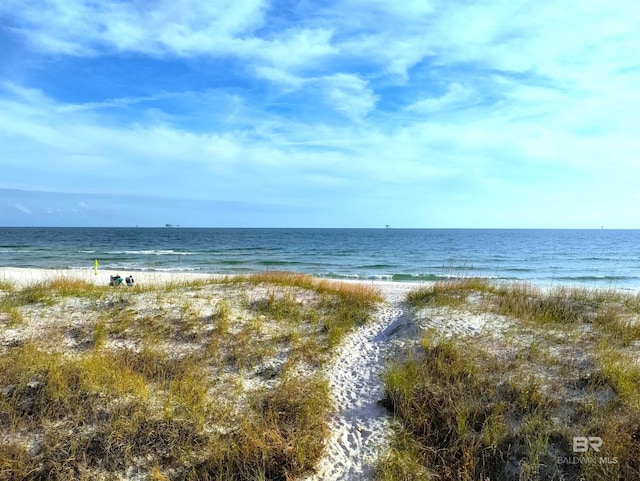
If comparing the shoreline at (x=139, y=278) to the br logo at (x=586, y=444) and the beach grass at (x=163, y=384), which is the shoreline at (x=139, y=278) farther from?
the br logo at (x=586, y=444)

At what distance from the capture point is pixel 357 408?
6453 mm

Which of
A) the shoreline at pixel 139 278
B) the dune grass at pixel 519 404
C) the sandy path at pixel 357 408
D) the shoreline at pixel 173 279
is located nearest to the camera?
the dune grass at pixel 519 404

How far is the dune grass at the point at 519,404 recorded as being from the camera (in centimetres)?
502

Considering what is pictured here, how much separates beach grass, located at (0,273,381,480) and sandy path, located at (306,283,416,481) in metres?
0.26

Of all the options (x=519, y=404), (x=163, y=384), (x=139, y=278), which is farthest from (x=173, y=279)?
(x=519, y=404)

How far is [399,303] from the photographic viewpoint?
12.8m

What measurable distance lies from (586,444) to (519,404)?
99cm

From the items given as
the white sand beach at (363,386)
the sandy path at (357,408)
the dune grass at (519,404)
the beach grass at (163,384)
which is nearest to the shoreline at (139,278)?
the beach grass at (163,384)

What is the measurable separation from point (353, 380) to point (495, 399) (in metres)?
2.53

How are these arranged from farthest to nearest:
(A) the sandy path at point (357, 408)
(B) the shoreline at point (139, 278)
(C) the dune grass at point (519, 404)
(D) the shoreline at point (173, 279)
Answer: (B) the shoreline at point (139, 278) < (D) the shoreline at point (173, 279) < (A) the sandy path at point (357, 408) < (C) the dune grass at point (519, 404)

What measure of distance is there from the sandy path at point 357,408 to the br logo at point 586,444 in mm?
2566

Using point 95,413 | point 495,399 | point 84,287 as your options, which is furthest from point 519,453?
point 84,287

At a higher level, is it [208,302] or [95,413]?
[208,302]

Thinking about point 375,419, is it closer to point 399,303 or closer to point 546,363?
point 546,363
